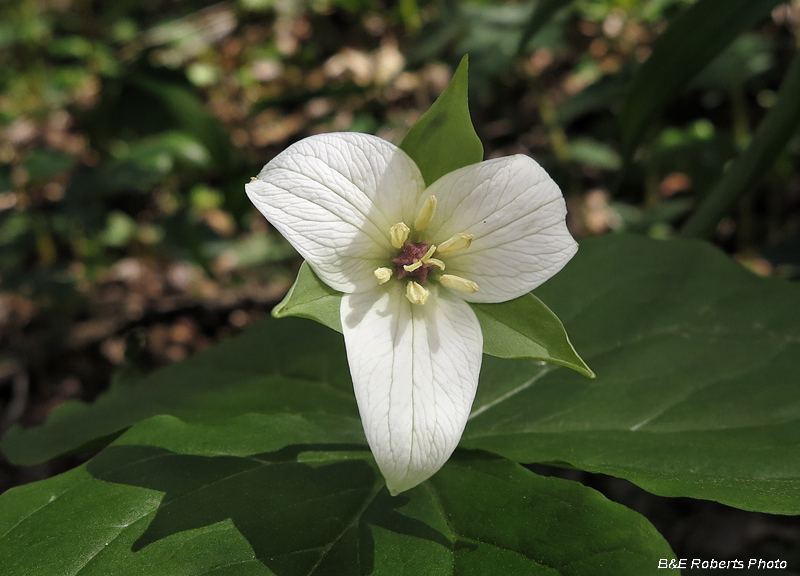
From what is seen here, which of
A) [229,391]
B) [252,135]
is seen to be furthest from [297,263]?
[229,391]

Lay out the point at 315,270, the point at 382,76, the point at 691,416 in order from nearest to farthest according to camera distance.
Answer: the point at 315,270
the point at 691,416
the point at 382,76

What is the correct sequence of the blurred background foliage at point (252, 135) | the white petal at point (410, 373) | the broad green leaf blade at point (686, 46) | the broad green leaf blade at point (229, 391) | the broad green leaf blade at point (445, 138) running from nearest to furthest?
1. the white petal at point (410, 373)
2. the broad green leaf blade at point (445, 138)
3. the broad green leaf blade at point (229, 391)
4. the broad green leaf blade at point (686, 46)
5. the blurred background foliage at point (252, 135)

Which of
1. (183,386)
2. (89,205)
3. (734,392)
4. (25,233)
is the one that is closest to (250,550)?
(183,386)

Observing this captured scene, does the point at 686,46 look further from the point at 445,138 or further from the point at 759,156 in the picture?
the point at 445,138

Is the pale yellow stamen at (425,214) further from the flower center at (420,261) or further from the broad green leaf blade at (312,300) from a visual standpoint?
the broad green leaf blade at (312,300)

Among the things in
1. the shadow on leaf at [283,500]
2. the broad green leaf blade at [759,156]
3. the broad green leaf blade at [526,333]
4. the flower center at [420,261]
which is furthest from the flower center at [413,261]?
the broad green leaf blade at [759,156]

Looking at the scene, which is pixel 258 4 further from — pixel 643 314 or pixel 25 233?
pixel 643 314

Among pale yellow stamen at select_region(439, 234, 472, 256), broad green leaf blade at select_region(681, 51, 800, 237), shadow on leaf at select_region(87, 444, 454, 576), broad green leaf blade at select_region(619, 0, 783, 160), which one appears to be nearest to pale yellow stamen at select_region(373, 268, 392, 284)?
pale yellow stamen at select_region(439, 234, 472, 256)
